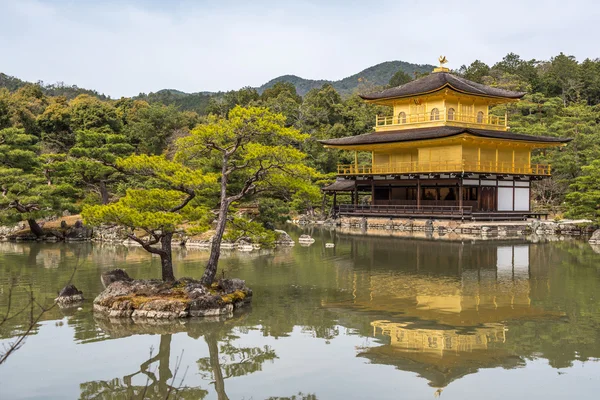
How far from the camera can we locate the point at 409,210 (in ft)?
117

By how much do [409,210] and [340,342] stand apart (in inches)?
1009

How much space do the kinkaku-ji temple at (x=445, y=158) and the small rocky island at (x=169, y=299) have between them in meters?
21.8

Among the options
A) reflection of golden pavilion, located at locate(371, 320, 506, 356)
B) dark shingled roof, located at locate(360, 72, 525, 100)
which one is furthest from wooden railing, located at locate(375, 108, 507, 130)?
reflection of golden pavilion, located at locate(371, 320, 506, 356)

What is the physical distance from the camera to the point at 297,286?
1627 cm

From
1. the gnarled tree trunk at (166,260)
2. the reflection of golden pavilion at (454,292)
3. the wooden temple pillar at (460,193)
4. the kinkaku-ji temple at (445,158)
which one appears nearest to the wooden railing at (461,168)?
the kinkaku-ji temple at (445,158)

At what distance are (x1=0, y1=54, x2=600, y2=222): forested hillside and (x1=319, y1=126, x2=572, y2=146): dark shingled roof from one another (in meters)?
2.79

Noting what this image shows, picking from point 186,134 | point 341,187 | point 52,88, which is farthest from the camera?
point 52,88

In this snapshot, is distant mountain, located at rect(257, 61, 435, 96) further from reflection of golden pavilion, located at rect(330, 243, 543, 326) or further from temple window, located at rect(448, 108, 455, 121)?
reflection of golden pavilion, located at rect(330, 243, 543, 326)

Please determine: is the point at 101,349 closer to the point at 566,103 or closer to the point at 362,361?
the point at 362,361

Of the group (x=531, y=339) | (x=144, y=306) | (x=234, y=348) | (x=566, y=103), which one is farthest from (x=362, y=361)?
(x=566, y=103)

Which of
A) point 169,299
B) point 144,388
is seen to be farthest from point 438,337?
point 169,299

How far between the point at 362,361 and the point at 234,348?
2340mm

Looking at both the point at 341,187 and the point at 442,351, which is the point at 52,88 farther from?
the point at 442,351

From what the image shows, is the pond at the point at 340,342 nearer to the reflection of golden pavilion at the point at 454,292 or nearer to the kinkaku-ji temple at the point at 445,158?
the reflection of golden pavilion at the point at 454,292
